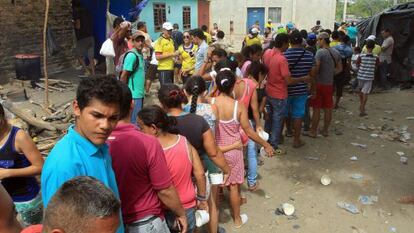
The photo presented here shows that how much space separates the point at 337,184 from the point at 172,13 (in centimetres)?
1881

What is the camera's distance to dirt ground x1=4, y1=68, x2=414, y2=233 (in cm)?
423

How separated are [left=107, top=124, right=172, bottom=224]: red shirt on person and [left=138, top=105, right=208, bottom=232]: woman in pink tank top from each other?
434 mm

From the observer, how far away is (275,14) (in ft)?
97.2

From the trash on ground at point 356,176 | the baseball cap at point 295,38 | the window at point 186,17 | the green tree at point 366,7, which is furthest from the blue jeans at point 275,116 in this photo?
the green tree at point 366,7

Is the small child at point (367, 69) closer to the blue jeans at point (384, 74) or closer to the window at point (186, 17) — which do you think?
the blue jeans at point (384, 74)

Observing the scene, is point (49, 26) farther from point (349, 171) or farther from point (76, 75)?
point (349, 171)

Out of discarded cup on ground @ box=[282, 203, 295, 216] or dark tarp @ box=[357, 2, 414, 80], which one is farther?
dark tarp @ box=[357, 2, 414, 80]

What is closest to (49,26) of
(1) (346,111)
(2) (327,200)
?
(1) (346,111)

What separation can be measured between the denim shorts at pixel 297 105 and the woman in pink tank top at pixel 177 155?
11.8ft

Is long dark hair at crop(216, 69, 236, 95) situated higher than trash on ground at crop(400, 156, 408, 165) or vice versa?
long dark hair at crop(216, 69, 236, 95)

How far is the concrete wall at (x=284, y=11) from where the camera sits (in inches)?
1121

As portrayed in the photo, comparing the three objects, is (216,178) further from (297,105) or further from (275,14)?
(275,14)

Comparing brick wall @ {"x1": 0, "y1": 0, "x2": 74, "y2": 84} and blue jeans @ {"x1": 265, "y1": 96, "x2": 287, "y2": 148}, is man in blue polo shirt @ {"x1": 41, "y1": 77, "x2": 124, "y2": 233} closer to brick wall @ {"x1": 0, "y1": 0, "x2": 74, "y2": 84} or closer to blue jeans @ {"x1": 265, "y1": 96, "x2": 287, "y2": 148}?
blue jeans @ {"x1": 265, "y1": 96, "x2": 287, "y2": 148}

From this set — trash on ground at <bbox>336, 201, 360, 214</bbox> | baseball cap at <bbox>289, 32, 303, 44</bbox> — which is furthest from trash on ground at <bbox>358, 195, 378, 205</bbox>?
baseball cap at <bbox>289, 32, 303, 44</bbox>
